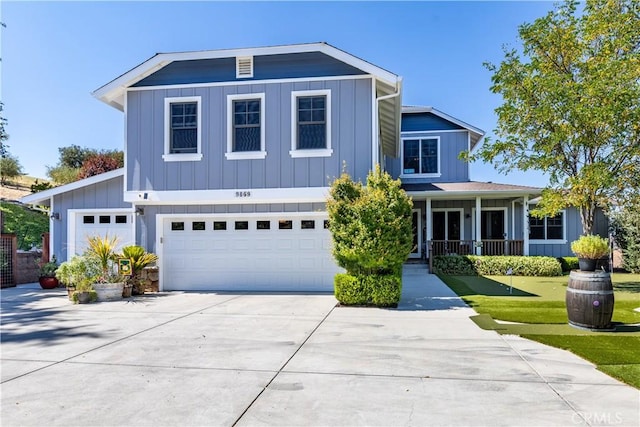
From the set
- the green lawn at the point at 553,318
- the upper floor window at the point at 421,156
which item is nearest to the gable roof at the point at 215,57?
the green lawn at the point at 553,318

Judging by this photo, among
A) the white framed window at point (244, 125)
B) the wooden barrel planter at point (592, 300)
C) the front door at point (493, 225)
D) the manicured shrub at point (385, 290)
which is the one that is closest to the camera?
the wooden barrel planter at point (592, 300)

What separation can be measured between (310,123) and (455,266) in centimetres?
855

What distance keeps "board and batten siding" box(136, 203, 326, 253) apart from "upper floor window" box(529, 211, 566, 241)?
13533 mm

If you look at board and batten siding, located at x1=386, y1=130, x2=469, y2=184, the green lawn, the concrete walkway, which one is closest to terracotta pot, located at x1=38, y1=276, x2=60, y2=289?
the concrete walkway

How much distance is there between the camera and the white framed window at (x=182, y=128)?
38.2ft

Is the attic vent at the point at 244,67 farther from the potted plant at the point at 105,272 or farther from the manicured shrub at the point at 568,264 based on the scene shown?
the manicured shrub at the point at 568,264

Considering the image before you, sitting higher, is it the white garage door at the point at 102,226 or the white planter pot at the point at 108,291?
the white garage door at the point at 102,226

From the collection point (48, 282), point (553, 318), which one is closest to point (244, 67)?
point (48, 282)

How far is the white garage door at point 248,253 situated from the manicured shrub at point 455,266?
6.50 meters

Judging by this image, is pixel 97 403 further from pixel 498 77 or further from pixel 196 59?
pixel 498 77

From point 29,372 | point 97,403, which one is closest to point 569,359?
point 97,403

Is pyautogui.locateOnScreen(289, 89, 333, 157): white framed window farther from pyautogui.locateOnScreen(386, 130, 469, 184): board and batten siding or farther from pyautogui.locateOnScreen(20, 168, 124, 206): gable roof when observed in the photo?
pyautogui.locateOnScreen(386, 130, 469, 184): board and batten siding

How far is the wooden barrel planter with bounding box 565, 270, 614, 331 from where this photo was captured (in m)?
6.54

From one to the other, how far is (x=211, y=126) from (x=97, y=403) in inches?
350
